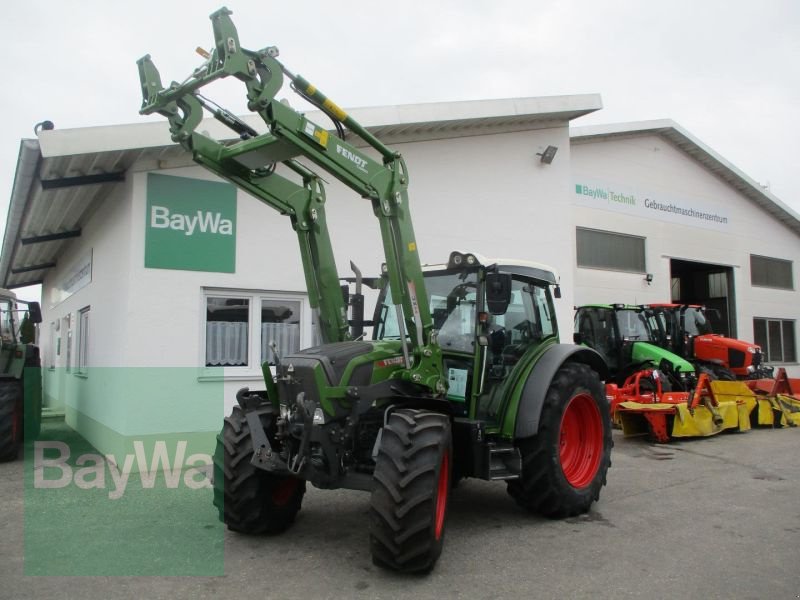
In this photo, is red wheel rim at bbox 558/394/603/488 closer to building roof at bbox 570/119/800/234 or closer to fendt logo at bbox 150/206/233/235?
fendt logo at bbox 150/206/233/235

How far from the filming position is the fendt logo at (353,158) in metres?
4.91

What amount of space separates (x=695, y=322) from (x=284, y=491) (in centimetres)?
1064

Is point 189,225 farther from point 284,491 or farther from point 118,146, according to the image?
point 284,491

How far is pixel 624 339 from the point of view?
1241cm

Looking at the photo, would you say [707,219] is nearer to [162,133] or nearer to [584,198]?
[584,198]

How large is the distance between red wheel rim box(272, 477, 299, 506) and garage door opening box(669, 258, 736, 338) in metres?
16.2

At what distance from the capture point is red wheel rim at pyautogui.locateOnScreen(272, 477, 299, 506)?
17.1ft

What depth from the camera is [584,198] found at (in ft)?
53.0

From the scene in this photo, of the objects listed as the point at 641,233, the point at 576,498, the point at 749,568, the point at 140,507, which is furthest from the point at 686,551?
the point at 641,233

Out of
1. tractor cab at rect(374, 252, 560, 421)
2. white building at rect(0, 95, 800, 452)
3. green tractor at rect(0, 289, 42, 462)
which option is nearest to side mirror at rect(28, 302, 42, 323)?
green tractor at rect(0, 289, 42, 462)

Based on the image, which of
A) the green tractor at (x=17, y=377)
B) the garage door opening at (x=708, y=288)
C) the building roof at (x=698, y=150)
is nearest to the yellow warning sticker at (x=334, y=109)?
the green tractor at (x=17, y=377)

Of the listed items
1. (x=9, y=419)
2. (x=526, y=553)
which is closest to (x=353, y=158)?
(x=526, y=553)

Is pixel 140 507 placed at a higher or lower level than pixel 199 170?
lower

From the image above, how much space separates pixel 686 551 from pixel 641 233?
13595 millimetres
